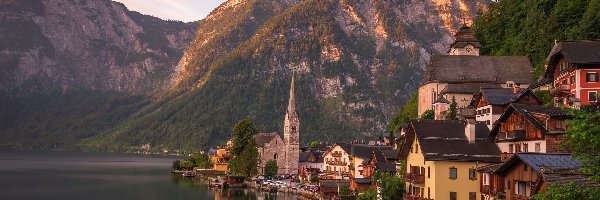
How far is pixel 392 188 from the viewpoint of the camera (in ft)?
219

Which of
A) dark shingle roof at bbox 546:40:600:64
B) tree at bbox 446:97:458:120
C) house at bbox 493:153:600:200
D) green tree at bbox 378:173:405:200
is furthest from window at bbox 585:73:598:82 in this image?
house at bbox 493:153:600:200

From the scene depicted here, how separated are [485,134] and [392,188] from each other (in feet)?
42.3

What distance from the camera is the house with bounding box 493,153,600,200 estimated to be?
34.0m

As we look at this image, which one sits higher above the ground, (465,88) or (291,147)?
(465,88)

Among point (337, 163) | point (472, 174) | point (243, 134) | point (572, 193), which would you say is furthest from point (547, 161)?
point (243, 134)

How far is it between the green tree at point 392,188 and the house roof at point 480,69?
36.7 metres

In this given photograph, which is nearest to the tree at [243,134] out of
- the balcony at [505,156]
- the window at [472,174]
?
the window at [472,174]

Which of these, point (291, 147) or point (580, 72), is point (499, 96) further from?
point (291, 147)

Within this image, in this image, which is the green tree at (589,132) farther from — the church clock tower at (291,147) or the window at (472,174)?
the church clock tower at (291,147)

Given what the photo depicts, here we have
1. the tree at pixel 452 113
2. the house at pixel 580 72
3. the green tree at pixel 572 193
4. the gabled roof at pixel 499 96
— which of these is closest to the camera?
the green tree at pixel 572 193

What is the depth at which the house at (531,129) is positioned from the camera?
4778cm

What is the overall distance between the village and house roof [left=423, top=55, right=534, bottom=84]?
142 millimetres

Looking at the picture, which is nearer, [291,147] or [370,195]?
[370,195]

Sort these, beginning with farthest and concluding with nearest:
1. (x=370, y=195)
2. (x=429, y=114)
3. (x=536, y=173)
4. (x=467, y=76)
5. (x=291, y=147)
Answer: (x=291, y=147) → (x=467, y=76) → (x=429, y=114) → (x=370, y=195) → (x=536, y=173)
